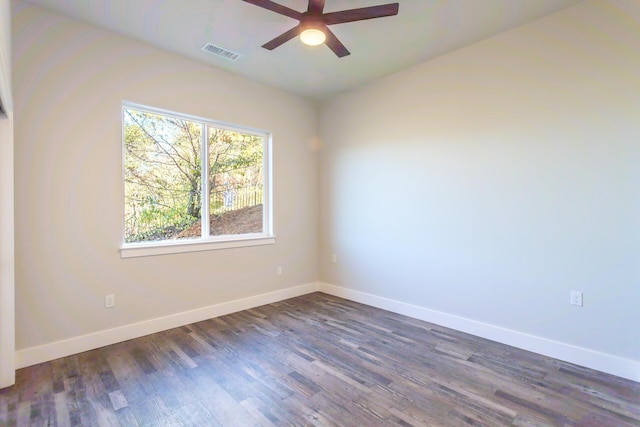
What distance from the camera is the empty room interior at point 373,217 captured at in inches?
83.8

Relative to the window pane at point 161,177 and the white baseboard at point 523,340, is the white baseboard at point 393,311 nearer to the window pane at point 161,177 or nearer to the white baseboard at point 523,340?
the white baseboard at point 523,340

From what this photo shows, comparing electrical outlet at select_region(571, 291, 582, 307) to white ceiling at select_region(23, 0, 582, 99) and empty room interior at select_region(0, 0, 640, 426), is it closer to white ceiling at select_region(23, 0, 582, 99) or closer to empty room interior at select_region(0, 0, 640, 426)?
empty room interior at select_region(0, 0, 640, 426)

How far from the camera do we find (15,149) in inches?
94.7

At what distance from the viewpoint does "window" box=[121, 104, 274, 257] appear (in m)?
3.09

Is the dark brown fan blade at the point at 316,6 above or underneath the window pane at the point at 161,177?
above

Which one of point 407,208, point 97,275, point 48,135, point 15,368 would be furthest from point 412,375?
point 48,135

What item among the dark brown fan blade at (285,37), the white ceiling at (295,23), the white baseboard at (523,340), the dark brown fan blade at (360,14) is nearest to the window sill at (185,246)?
the white baseboard at (523,340)

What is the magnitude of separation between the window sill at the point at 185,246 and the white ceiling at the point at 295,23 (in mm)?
1979

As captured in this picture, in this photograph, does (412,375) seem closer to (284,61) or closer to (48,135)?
(284,61)

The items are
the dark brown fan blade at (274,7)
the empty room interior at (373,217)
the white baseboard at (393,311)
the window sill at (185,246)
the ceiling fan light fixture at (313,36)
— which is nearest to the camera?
the dark brown fan blade at (274,7)

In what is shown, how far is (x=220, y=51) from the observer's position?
3160 millimetres

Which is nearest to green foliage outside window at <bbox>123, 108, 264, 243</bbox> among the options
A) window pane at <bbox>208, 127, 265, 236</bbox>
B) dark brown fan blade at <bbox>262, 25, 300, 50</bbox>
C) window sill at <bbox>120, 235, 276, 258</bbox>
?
window pane at <bbox>208, 127, 265, 236</bbox>

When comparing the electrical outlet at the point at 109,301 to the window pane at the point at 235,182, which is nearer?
the electrical outlet at the point at 109,301

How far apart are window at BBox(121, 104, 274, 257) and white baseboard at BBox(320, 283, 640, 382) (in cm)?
187
